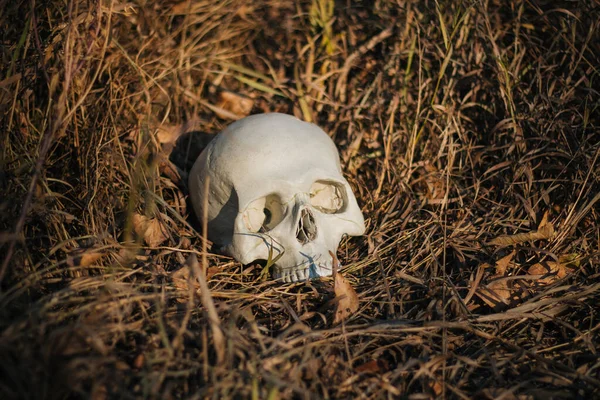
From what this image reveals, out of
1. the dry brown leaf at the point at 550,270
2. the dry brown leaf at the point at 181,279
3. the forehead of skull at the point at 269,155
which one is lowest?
the dry brown leaf at the point at 550,270

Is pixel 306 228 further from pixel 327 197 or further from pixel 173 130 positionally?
pixel 173 130

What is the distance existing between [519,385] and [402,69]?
2.33 metres

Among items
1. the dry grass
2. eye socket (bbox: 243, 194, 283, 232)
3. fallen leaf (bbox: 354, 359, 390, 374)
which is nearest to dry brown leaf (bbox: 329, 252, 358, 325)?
the dry grass

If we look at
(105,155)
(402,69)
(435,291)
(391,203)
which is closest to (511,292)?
(435,291)

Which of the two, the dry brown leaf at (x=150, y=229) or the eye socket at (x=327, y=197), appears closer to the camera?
the dry brown leaf at (x=150, y=229)

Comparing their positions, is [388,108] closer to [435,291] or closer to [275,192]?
[275,192]

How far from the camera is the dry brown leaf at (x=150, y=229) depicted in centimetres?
256

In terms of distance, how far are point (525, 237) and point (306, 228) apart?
114 cm

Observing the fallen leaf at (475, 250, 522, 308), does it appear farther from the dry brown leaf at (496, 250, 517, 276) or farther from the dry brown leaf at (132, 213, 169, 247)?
the dry brown leaf at (132, 213, 169, 247)

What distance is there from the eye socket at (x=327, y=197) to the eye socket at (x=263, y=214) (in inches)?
9.1

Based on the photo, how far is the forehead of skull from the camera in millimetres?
2584

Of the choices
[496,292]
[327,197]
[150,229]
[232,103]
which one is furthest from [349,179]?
[150,229]

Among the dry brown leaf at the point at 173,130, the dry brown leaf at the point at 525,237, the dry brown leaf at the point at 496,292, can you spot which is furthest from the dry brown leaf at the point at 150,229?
the dry brown leaf at the point at 525,237

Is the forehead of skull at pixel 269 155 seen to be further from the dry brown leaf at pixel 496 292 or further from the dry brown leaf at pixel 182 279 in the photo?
the dry brown leaf at pixel 496 292
